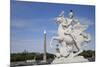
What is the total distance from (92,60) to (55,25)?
2.38 ft

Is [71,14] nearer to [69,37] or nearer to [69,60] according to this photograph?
[69,37]

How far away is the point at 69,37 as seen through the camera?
2887 millimetres

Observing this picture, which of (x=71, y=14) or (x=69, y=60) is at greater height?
(x=71, y=14)

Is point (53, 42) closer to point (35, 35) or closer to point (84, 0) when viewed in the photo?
point (35, 35)

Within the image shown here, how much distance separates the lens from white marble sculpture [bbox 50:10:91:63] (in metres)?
2.84

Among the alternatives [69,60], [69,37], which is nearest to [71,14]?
[69,37]

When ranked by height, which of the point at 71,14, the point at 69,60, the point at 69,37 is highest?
the point at 71,14

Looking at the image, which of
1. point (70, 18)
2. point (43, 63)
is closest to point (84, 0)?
point (70, 18)

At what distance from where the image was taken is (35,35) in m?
2.72

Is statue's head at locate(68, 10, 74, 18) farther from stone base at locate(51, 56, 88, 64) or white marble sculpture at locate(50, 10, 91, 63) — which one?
stone base at locate(51, 56, 88, 64)

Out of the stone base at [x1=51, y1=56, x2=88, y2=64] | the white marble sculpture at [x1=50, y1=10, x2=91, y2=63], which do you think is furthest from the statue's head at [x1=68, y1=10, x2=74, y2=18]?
the stone base at [x1=51, y1=56, x2=88, y2=64]

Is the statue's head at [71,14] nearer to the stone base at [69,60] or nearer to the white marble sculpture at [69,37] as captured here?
the white marble sculpture at [69,37]

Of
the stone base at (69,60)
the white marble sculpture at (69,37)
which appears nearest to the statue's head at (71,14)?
the white marble sculpture at (69,37)
